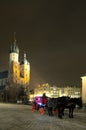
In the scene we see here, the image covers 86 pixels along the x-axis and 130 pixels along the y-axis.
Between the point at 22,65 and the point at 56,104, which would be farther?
the point at 22,65

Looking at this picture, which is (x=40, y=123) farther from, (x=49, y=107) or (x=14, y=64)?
(x=14, y=64)

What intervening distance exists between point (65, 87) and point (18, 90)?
83.8 feet

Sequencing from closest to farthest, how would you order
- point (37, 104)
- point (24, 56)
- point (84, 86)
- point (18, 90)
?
point (37, 104) → point (84, 86) → point (18, 90) → point (24, 56)

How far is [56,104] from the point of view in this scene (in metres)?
23.1

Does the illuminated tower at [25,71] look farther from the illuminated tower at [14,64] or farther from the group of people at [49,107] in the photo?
the group of people at [49,107]

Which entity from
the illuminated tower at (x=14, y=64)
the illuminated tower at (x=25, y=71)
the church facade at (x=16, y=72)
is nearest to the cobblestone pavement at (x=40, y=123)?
the church facade at (x=16, y=72)

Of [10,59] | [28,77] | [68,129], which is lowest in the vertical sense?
[68,129]

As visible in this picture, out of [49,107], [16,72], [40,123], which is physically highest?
[16,72]

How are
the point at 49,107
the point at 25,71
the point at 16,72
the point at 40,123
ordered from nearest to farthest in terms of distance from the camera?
the point at 40,123
the point at 49,107
the point at 16,72
the point at 25,71

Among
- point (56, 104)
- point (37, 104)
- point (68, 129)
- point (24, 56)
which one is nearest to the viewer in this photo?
point (68, 129)

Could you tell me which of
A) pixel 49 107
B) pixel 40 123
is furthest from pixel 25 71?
pixel 40 123

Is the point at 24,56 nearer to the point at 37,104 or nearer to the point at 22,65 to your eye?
the point at 22,65

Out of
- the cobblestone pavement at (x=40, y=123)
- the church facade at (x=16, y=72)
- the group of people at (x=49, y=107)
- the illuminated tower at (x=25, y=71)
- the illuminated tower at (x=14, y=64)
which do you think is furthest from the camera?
the illuminated tower at (x=25, y=71)

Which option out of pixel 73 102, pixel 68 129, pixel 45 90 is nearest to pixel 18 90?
pixel 45 90
